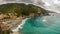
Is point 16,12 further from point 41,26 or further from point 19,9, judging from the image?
point 41,26

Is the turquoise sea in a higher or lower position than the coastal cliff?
lower

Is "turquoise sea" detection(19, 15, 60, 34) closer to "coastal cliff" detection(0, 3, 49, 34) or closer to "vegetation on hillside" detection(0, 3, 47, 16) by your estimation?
"coastal cliff" detection(0, 3, 49, 34)

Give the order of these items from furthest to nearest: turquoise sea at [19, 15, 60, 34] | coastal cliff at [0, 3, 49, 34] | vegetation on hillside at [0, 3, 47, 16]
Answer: vegetation on hillside at [0, 3, 47, 16], coastal cliff at [0, 3, 49, 34], turquoise sea at [19, 15, 60, 34]

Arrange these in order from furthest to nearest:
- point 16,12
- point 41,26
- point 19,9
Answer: point 19,9 → point 16,12 → point 41,26

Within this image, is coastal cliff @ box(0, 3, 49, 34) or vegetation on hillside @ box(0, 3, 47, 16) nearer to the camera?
coastal cliff @ box(0, 3, 49, 34)

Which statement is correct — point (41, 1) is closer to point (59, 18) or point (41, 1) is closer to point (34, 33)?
point (59, 18)

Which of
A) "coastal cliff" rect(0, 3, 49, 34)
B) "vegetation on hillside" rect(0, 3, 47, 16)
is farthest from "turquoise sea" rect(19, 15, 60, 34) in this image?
"vegetation on hillside" rect(0, 3, 47, 16)

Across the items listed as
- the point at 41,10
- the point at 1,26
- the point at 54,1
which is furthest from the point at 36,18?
→ the point at 1,26

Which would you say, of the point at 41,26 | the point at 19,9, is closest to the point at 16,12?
the point at 19,9
